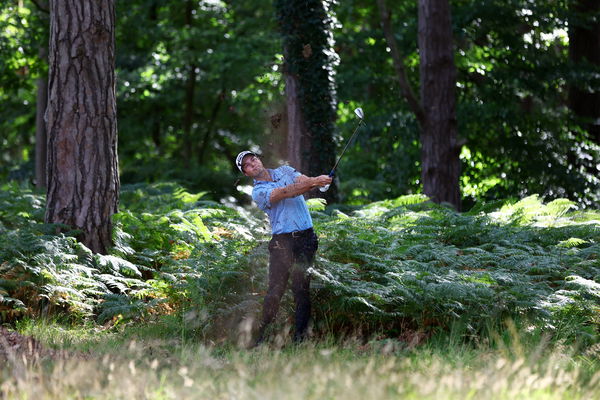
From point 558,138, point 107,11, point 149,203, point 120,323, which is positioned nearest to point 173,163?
point 149,203

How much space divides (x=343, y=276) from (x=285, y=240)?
1.03m

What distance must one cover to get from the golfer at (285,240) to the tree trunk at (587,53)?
45.0 feet

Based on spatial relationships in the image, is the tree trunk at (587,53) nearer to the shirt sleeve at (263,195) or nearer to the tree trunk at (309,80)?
the tree trunk at (309,80)

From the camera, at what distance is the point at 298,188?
283 inches

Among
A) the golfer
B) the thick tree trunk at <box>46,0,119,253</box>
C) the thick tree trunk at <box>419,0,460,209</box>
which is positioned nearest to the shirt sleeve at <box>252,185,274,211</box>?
the golfer

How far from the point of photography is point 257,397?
4074mm

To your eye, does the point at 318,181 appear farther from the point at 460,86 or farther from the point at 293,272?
the point at 460,86

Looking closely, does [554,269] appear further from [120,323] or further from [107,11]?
[107,11]

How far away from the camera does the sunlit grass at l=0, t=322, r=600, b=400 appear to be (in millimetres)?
4336

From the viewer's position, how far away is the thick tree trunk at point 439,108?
15.5m

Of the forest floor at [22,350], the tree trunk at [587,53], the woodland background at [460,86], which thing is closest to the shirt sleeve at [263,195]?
the forest floor at [22,350]

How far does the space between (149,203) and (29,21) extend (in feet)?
24.9

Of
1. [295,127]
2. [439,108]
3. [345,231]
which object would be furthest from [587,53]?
[345,231]

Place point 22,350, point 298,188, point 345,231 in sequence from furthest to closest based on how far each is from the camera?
point 345,231
point 298,188
point 22,350
